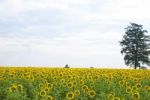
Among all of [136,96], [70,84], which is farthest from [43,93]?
[70,84]

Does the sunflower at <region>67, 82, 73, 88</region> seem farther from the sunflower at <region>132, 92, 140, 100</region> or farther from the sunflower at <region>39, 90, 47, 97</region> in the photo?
the sunflower at <region>132, 92, 140, 100</region>

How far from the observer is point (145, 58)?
2913 inches

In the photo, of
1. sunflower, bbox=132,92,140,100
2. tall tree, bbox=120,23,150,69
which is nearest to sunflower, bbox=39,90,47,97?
sunflower, bbox=132,92,140,100

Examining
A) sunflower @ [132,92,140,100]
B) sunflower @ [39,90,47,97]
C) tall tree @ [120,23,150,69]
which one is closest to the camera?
sunflower @ [132,92,140,100]

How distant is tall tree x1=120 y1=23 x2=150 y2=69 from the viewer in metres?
73.9

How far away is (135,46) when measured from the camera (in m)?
77.6

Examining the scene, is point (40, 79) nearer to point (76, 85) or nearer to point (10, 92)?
point (76, 85)

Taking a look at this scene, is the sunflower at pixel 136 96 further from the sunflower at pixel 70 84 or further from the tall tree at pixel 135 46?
the tall tree at pixel 135 46

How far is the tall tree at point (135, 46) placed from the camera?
7389 cm

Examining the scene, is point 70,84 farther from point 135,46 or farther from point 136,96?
point 135,46

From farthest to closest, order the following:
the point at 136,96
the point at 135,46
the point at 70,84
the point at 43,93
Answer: the point at 135,46 → the point at 70,84 → the point at 43,93 → the point at 136,96

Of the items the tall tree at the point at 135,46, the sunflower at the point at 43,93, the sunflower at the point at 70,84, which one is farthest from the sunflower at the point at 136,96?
the tall tree at the point at 135,46

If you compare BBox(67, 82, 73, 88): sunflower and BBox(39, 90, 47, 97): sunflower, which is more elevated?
BBox(67, 82, 73, 88): sunflower

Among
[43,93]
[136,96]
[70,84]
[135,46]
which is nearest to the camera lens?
[136,96]
